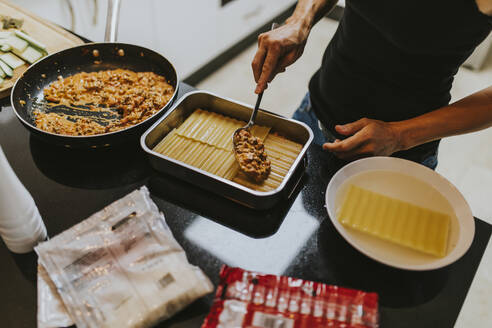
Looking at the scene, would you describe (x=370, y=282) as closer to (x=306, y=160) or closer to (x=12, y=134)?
(x=306, y=160)

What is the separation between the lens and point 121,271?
2.29ft

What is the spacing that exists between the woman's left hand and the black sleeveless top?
0.15 meters

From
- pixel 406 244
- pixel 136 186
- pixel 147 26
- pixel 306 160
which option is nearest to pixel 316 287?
pixel 406 244

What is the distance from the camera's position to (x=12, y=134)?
3.56ft

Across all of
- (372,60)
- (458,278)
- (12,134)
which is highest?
(372,60)

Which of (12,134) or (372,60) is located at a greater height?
(372,60)

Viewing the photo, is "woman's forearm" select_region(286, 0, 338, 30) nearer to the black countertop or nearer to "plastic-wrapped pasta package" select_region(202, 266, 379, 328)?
the black countertop

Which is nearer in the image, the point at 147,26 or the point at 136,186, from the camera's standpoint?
the point at 136,186

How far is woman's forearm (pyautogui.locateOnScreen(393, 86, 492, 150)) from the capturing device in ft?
2.98

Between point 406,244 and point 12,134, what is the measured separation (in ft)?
3.76

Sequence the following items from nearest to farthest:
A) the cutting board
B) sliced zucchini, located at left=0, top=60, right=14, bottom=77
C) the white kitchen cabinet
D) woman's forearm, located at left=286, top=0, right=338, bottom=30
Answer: woman's forearm, located at left=286, top=0, right=338, bottom=30, sliced zucchini, located at left=0, top=60, right=14, bottom=77, the cutting board, the white kitchen cabinet

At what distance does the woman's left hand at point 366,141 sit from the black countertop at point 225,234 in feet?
0.26

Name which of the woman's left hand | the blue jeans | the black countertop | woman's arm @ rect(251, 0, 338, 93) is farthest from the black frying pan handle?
the woman's left hand

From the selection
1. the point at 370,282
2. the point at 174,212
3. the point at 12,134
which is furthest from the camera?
the point at 12,134
